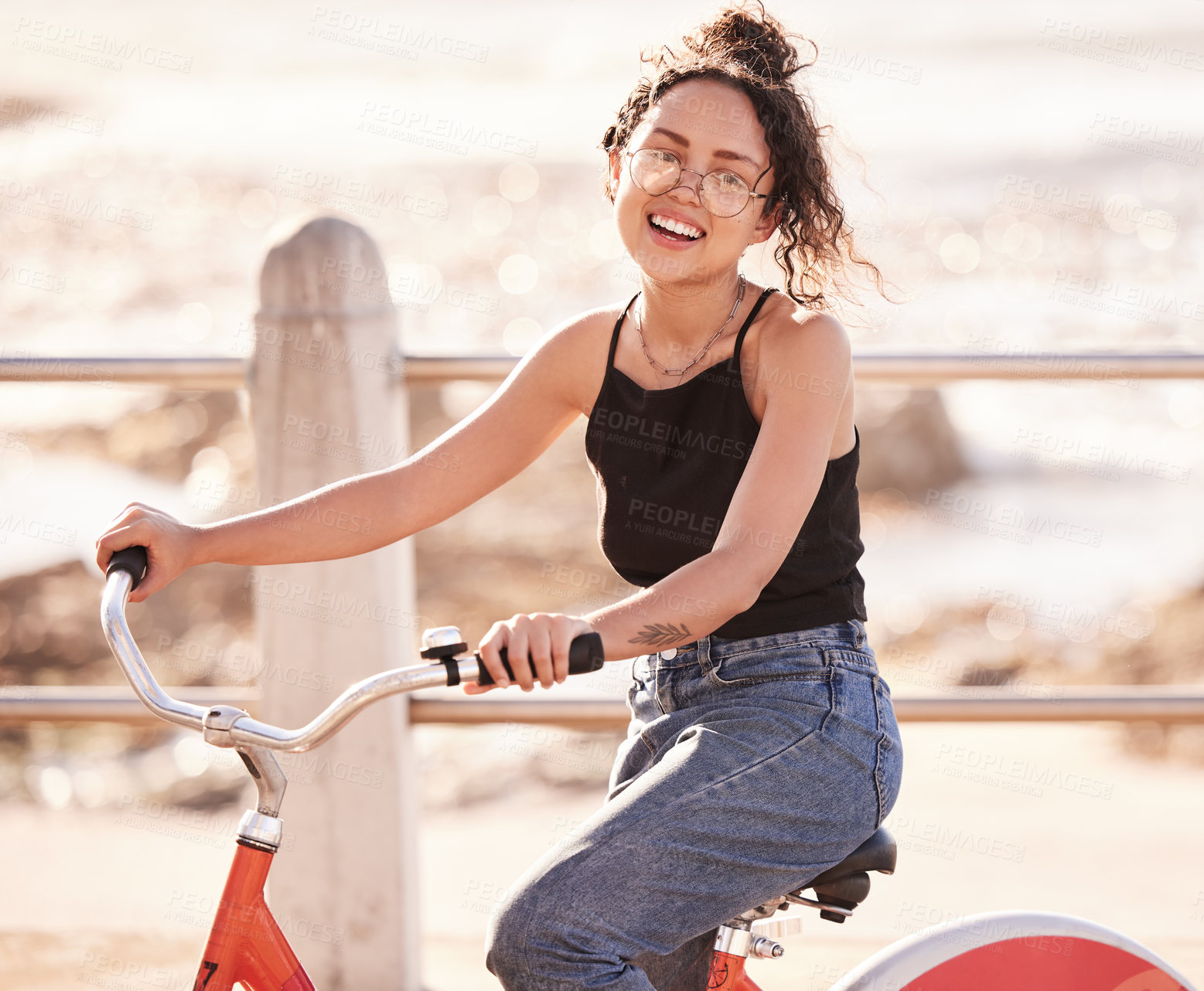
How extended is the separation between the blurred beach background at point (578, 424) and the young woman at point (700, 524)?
0.64ft

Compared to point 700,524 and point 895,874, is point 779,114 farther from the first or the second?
point 895,874

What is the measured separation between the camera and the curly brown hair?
1759 millimetres

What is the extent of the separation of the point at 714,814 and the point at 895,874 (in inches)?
113

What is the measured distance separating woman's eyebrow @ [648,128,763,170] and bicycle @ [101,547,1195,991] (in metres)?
0.75

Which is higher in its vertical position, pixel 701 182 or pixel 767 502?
pixel 701 182

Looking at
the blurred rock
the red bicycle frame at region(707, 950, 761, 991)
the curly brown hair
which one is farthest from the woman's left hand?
the blurred rock

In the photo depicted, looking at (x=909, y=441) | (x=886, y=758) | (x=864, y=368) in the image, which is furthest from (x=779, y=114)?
(x=909, y=441)

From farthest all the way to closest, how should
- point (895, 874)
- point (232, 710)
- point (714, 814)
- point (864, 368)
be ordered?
1. point (895, 874)
2. point (864, 368)
3. point (714, 814)
4. point (232, 710)

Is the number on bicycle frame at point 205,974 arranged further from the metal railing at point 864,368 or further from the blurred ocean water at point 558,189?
the blurred ocean water at point 558,189

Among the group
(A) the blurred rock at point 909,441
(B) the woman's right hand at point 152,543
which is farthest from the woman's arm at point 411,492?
(A) the blurred rock at point 909,441

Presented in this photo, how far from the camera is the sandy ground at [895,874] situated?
301cm

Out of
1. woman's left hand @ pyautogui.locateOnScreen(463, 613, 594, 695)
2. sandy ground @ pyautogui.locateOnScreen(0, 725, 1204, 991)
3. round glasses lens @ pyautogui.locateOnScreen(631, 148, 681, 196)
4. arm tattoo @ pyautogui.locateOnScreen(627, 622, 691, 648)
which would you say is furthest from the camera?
sandy ground @ pyautogui.locateOnScreen(0, 725, 1204, 991)

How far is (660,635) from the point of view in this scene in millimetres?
1426

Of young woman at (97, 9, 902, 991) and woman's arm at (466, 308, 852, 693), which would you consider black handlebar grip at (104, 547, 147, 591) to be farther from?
woman's arm at (466, 308, 852, 693)
